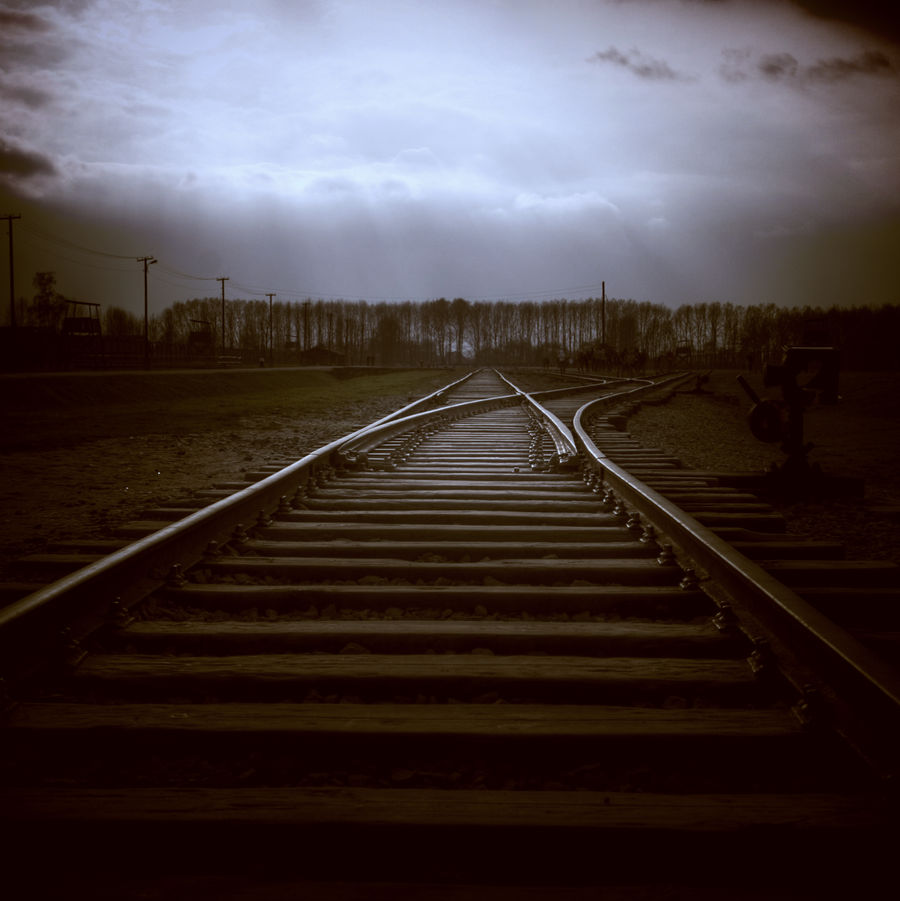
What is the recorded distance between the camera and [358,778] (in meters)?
1.48

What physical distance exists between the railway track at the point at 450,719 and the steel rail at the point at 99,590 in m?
0.01

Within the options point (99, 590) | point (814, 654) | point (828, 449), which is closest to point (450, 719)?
point (814, 654)

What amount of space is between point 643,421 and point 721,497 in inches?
385

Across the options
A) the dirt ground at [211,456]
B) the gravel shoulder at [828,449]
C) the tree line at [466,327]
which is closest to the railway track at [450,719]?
the dirt ground at [211,456]

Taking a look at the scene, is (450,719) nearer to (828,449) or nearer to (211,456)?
(211,456)

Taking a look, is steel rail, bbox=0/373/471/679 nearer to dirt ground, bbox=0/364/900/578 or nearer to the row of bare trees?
dirt ground, bbox=0/364/900/578

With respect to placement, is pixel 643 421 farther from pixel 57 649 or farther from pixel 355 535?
pixel 57 649

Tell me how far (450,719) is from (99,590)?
4.05 feet

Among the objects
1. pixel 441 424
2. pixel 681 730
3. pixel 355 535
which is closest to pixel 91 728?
pixel 681 730

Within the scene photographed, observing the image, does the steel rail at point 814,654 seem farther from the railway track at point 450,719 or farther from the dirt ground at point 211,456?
the dirt ground at point 211,456

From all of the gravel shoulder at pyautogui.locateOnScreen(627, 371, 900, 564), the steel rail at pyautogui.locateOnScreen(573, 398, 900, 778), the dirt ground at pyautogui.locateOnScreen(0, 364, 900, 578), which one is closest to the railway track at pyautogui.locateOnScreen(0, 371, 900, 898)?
the steel rail at pyautogui.locateOnScreen(573, 398, 900, 778)

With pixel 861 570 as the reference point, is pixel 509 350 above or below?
above

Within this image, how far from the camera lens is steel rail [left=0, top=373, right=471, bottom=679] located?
1813 millimetres

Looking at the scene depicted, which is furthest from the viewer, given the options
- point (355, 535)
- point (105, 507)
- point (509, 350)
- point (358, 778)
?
point (509, 350)
